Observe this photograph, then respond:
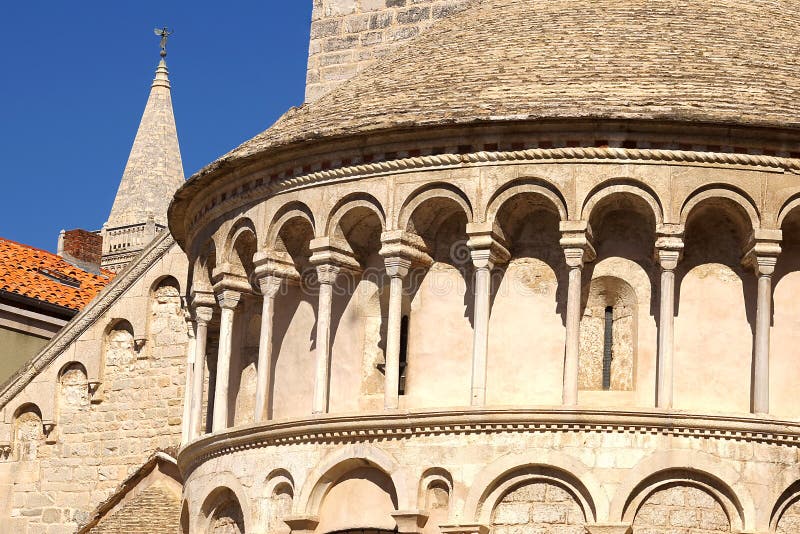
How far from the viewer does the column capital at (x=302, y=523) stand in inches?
937

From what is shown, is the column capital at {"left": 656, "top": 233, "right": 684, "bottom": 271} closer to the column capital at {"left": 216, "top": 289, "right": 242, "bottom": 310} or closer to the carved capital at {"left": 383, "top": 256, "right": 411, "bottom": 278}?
the carved capital at {"left": 383, "top": 256, "right": 411, "bottom": 278}

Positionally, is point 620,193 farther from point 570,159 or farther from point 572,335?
point 572,335

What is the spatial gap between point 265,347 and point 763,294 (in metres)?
6.15

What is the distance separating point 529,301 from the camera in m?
24.0

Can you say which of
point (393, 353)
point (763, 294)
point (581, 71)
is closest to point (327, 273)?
point (393, 353)

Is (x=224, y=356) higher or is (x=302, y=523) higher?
(x=224, y=356)

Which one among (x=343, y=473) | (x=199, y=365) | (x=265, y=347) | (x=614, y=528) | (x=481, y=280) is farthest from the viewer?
(x=199, y=365)

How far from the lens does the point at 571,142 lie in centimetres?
2339

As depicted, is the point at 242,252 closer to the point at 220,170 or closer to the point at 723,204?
the point at 220,170

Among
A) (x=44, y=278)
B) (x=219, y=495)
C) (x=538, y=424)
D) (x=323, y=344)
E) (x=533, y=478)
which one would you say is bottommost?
(x=219, y=495)

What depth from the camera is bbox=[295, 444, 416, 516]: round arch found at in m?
23.2

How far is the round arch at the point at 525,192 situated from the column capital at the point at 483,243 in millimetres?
140

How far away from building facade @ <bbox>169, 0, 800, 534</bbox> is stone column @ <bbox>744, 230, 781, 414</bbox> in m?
0.03

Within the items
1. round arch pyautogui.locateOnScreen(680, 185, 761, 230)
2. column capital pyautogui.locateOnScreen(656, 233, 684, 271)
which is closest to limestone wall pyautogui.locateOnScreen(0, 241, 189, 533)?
column capital pyautogui.locateOnScreen(656, 233, 684, 271)
